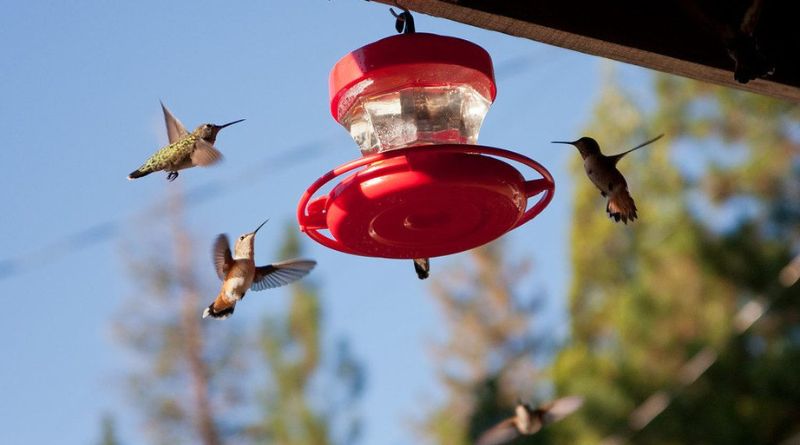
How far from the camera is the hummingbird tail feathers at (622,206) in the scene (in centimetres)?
327

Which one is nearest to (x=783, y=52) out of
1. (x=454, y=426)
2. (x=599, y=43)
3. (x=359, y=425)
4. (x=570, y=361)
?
(x=599, y=43)

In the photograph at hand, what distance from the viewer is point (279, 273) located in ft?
11.5

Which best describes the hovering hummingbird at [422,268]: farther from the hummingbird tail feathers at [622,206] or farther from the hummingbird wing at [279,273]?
the hummingbird tail feathers at [622,206]

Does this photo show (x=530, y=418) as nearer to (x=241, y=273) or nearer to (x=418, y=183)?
(x=241, y=273)

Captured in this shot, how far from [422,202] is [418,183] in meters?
0.08

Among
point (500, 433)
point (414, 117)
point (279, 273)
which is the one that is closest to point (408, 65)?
point (414, 117)

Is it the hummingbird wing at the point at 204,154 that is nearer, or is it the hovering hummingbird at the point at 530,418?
the hummingbird wing at the point at 204,154

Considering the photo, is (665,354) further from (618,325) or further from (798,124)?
(798,124)

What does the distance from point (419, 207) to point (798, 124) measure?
9692mm

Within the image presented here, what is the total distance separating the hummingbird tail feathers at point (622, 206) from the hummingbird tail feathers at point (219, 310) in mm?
1328

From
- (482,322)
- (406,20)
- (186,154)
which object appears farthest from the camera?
(482,322)

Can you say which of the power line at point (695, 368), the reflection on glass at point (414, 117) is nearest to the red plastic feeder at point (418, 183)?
the reflection on glass at point (414, 117)

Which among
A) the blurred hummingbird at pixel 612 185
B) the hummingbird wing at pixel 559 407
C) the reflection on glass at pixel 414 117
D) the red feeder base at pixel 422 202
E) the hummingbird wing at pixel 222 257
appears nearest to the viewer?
the red feeder base at pixel 422 202

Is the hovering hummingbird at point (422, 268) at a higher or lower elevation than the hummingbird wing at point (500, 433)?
higher
